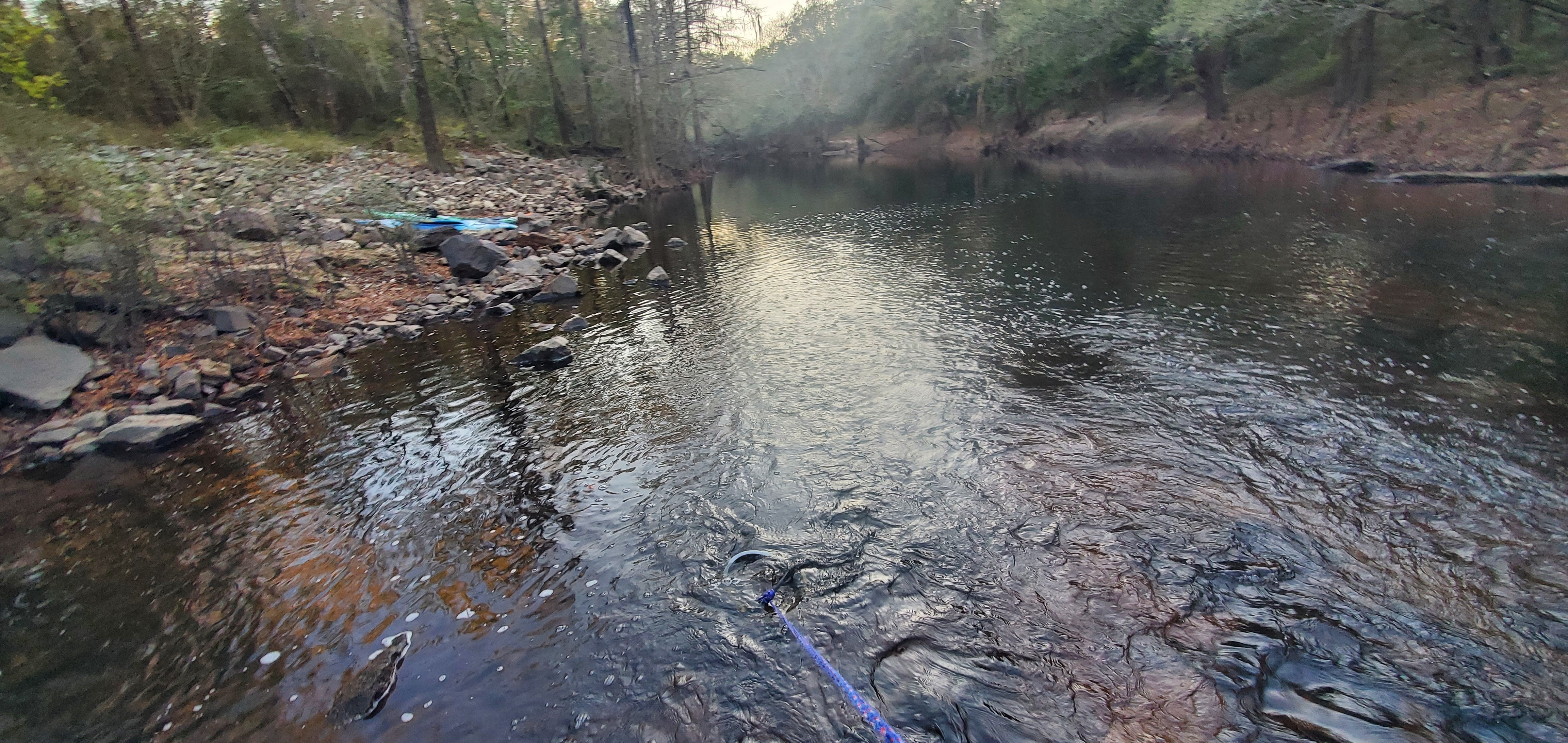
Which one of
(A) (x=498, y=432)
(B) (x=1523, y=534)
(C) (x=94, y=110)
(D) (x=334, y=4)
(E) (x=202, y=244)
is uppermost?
(D) (x=334, y=4)

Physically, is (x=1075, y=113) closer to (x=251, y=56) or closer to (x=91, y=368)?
(x=251, y=56)

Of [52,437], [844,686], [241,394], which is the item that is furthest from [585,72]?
[844,686]

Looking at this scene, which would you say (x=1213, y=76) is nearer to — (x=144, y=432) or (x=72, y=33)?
(x=144, y=432)

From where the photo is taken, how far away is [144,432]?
8.77 metres

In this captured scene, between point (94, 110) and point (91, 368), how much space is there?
64.6ft

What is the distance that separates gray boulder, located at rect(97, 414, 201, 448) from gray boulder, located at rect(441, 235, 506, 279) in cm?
807

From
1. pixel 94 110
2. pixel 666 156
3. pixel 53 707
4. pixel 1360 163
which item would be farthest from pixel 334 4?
pixel 1360 163

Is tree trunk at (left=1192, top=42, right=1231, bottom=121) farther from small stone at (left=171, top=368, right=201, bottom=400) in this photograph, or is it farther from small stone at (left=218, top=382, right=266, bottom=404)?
small stone at (left=171, top=368, right=201, bottom=400)

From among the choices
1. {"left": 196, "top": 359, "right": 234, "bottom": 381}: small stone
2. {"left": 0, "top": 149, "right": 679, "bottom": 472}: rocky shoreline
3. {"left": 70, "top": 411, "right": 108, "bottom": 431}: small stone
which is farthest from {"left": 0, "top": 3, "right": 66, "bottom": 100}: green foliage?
{"left": 70, "top": 411, "right": 108, "bottom": 431}: small stone

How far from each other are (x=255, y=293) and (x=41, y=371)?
143 inches

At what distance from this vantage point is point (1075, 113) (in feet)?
159

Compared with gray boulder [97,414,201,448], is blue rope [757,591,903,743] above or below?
below

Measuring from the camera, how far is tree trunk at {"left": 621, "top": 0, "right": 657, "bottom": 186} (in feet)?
101

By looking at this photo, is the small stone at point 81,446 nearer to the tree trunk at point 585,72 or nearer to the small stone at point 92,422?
the small stone at point 92,422
